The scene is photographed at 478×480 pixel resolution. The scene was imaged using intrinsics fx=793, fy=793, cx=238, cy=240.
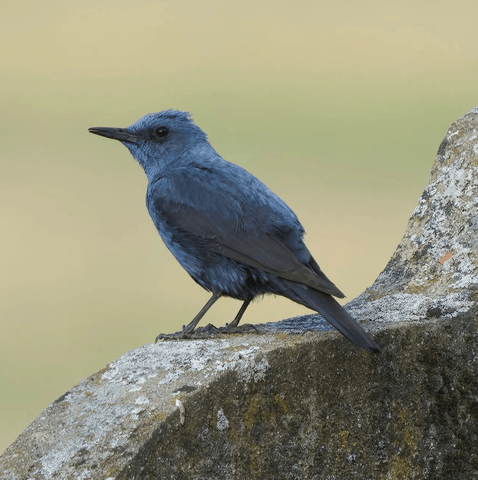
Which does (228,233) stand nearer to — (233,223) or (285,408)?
(233,223)

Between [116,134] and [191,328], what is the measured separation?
151cm

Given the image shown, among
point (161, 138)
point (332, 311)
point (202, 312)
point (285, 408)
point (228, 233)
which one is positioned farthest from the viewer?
point (161, 138)

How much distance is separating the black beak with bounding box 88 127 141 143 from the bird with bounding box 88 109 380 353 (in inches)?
9.3

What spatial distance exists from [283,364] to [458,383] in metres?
1.12

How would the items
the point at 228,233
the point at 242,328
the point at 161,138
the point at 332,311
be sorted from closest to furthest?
the point at 332,311, the point at 228,233, the point at 242,328, the point at 161,138

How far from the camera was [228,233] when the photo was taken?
4.63 m

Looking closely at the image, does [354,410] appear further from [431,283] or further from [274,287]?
[431,283]

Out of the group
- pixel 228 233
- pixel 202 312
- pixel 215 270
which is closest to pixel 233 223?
pixel 228 233

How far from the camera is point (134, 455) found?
364cm

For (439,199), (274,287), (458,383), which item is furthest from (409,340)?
(439,199)

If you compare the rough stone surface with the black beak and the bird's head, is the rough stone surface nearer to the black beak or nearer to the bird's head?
the bird's head

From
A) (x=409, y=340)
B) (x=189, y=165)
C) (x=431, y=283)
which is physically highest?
(x=189, y=165)

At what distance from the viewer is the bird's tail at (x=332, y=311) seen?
4062 mm

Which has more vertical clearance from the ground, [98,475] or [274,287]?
[274,287]
